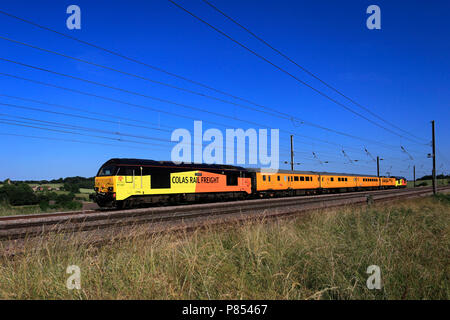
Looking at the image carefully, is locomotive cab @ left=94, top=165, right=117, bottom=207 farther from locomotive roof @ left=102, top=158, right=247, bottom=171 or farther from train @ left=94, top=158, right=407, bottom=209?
locomotive roof @ left=102, top=158, right=247, bottom=171

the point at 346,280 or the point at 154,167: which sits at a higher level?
the point at 154,167

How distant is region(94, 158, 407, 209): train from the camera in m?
19.7

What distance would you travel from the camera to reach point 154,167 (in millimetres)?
21625

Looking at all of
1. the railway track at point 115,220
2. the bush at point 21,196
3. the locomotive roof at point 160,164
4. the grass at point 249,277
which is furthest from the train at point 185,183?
the bush at point 21,196

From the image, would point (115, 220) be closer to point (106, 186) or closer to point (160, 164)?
point (106, 186)

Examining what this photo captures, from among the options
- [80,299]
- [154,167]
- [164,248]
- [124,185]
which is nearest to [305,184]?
[154,167]

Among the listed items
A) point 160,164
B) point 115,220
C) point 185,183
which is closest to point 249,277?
point 115,220

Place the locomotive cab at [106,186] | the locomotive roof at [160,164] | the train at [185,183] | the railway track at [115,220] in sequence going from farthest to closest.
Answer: the locomotive roof at [160,164] < the train at [185,183] < the locomotive cab at [106,186] < the railway track at [115,220]

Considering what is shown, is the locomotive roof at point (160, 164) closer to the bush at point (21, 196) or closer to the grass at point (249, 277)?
the grass at point (249, 277)

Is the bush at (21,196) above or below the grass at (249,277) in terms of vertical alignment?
below

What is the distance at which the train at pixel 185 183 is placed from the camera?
64.7 ft

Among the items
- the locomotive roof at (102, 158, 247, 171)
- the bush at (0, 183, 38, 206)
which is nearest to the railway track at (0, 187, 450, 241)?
the locomotive roof at (102, 158, 247, 171)
